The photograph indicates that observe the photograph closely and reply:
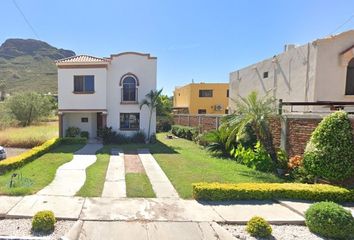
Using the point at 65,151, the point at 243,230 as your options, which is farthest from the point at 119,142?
the point at 243,230

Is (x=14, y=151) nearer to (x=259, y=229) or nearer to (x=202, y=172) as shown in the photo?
(x=202, y=172)

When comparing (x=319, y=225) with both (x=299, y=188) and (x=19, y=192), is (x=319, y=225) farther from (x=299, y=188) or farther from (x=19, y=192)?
(x=19, y=192)

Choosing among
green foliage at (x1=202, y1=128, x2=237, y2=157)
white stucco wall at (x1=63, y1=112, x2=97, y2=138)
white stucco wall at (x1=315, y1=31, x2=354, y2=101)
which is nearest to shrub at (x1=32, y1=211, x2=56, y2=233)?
green foliage at (x1=202, y1=128, x2=237, y2=157)

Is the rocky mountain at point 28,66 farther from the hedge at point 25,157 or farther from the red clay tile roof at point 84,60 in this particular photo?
the hedge at point 25,157

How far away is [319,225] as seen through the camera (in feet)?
19.3

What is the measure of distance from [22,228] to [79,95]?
16.1 metres

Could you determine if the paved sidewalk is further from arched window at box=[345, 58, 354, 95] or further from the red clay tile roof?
the red clay tile roof

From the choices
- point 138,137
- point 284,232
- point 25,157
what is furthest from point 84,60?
point 284,232

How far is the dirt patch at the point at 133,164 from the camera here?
11502mm

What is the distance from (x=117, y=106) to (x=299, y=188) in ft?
53.0

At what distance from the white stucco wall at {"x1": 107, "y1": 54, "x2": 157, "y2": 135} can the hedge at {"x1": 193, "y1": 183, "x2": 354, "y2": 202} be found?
14.5 meters

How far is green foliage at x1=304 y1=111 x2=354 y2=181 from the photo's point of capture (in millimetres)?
8344

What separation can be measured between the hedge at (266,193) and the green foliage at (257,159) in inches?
134

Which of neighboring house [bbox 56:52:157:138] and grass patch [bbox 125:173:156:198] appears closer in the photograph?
grass patch [bbox 125:173:156:198]
